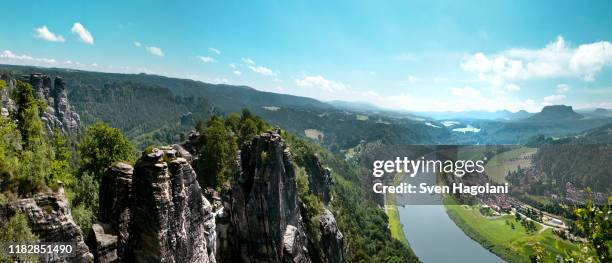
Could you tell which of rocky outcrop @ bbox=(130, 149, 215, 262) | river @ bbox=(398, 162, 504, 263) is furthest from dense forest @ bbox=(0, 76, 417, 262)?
river @ bbox=(398, 162, 504, 263)

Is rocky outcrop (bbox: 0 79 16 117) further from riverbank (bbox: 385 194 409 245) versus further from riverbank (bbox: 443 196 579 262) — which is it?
riverbank (bbox: 443 196 579 262)

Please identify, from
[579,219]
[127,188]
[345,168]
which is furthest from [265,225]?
[345,168]

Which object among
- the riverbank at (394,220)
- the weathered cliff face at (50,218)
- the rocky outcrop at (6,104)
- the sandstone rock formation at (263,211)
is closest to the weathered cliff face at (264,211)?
the sandstone rock formation at (263,211)

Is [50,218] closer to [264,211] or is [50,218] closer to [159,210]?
[159,210]

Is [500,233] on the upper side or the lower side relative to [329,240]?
lower

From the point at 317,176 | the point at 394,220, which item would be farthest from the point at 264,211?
→ the point at 394,220

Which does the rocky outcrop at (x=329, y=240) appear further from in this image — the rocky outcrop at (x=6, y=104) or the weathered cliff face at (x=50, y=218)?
the rocky outcrop at (x=6, y=104)
